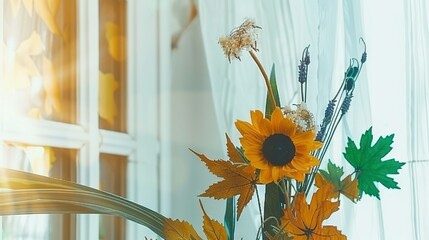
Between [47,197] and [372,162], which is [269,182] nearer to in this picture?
[372,162]

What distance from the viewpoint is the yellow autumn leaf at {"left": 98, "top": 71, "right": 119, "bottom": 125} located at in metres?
1.18

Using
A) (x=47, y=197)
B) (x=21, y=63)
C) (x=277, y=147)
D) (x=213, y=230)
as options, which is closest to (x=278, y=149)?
(x=277, y=147)

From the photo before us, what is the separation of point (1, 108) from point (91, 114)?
23cm

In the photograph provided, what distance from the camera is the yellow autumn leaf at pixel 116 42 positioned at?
1223 mm

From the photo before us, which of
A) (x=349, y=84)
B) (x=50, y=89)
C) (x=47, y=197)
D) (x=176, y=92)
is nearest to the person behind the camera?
(x=47, y=197)

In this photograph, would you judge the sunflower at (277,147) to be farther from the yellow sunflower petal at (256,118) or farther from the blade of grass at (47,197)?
the blade of grass at (47,197)

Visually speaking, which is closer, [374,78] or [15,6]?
[15,6]

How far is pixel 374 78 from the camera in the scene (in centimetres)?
111

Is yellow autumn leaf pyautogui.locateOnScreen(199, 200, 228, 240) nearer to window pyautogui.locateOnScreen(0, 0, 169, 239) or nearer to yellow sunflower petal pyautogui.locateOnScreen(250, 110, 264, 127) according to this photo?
yellow sunflower petal pyautogui.locateOnScreen(250, 110, 264, 127)

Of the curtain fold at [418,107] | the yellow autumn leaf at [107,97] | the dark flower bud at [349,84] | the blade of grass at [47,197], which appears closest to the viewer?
the blade of grass at [47,197]

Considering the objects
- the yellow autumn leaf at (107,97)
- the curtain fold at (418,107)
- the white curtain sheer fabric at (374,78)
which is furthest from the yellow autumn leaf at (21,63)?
the curtain fold at (418,107)

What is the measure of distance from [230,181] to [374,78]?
39cm

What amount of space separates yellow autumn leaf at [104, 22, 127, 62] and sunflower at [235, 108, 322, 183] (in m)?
0.49

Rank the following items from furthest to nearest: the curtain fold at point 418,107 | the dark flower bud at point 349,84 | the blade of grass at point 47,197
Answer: the curtain fold at point 418,107
the dark flower bud at point 349,84
the blade of grass at point 47,197
